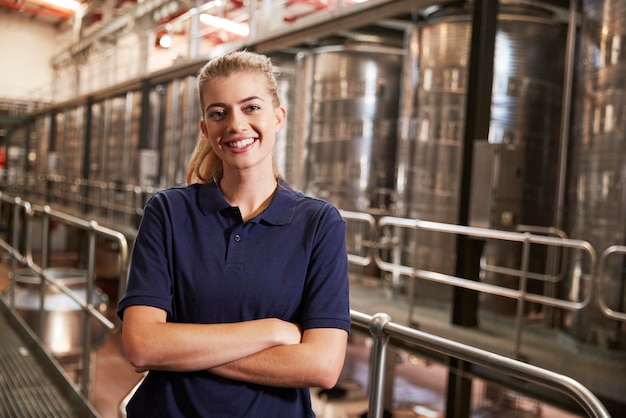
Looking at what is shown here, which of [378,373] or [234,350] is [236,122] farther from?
[378,373]

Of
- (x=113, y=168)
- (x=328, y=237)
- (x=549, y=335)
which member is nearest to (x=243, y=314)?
(x=328, y=237)

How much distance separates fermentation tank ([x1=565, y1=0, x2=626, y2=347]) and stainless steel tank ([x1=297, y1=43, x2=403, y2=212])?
279 centimetres

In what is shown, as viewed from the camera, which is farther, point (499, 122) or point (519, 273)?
point (499, 122)

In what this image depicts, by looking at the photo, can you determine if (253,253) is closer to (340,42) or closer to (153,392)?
(153,392)

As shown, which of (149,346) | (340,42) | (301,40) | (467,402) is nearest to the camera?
(149,346)

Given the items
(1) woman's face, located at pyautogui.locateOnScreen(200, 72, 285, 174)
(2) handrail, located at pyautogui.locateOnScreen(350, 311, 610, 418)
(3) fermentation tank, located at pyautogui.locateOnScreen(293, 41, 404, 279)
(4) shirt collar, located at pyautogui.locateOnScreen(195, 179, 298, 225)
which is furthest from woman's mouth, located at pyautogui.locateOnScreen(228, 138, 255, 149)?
(3) fermentation tank, located at pyautogui.locateOnScreen(293, 41, 404, 279)

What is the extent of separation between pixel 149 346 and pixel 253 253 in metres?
0.30

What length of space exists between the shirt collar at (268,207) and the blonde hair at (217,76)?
8cm

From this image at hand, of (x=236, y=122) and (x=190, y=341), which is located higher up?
(x=236, y=122)

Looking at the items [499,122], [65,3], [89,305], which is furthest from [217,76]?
[65,3]

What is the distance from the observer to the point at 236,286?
139cm

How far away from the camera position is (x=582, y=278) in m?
5.58

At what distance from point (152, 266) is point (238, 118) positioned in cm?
39

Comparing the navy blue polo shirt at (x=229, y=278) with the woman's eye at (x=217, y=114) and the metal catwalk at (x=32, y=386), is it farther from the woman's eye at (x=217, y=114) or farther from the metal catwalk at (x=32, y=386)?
the metal catwalk at (x=32, y=386)
